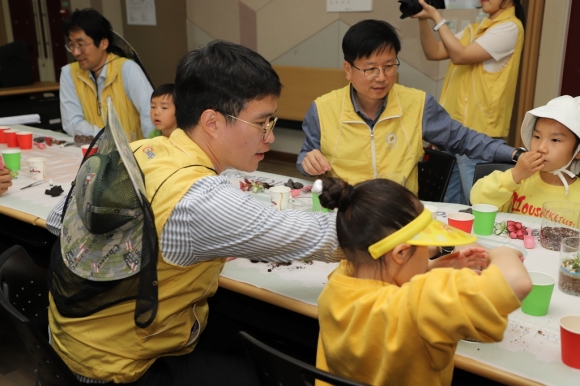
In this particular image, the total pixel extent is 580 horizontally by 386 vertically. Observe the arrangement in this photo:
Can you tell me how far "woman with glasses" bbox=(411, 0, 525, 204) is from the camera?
11.1 ft

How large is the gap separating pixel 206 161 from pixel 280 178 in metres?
1.16

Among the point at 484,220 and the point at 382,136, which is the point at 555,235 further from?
the point at 382,136

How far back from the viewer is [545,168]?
7.11ft

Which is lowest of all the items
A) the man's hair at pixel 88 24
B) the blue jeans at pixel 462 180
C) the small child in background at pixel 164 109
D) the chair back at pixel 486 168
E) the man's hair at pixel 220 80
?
the blue jeans at pixel 462 180

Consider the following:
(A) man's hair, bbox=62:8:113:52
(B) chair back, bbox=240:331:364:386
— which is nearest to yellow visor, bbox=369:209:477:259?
(B) chair back, bbox=240:331:364:386

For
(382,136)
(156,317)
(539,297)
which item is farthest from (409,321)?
(382,136)

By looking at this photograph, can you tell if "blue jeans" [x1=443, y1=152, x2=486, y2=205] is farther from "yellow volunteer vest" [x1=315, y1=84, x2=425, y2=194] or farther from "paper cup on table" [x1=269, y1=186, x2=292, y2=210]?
"paper cup on table" [x1=269, y1=186, x2=292, y2=210]

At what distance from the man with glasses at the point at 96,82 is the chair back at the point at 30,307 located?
1.87 meters

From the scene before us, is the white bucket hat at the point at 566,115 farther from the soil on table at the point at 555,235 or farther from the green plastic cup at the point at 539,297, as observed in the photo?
the green plastic cup at the point at 539,297

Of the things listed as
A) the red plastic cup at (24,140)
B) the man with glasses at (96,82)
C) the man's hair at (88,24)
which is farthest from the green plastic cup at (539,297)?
the man's hair at (88,24)

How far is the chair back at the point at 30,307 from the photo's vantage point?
4.15ft

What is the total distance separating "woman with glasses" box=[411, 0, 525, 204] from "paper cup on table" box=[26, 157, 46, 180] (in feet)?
7.13

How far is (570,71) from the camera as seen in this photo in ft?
12.9

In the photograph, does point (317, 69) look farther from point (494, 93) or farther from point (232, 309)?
point (232, 309)
